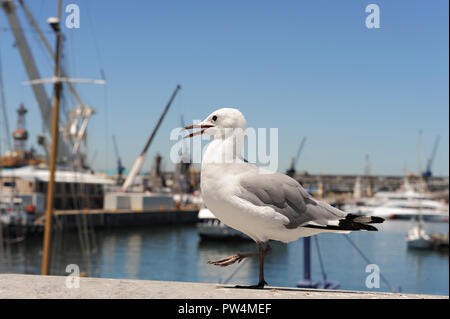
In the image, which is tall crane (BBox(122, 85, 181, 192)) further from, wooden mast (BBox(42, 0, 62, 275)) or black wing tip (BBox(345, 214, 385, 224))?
black wing tip (BBox(345, 214, 385, 224))

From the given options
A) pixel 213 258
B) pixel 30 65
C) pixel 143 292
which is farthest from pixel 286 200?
pixel 30 65

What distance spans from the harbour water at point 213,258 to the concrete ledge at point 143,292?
76.3ft

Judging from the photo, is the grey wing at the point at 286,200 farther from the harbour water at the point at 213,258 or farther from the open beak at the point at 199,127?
the harbour water at the point at 213,258

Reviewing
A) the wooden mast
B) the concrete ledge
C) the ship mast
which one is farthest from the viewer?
the ship mast

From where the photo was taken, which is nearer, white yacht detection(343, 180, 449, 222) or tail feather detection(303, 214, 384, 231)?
tail feather detection(303, 214, 384, 231)

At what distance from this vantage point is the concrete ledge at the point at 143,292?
4.20m

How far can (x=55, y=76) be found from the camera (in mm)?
21922

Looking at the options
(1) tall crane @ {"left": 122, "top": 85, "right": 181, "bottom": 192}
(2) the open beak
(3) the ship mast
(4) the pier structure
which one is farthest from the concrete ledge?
(1) tall crane @ {"left": 122, "top": 85, "right": 181, "bottom": 192}

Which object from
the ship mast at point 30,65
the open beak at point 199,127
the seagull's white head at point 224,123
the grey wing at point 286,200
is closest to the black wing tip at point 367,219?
the grey wing at point 286,200

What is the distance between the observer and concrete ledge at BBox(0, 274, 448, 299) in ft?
13.8

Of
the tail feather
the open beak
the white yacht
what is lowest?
the white yacht

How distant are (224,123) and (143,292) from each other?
158 centimetres
